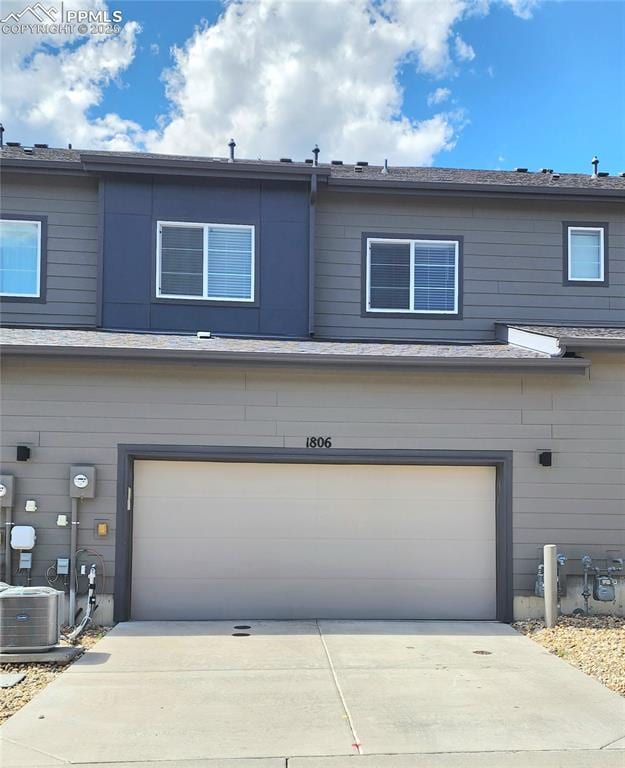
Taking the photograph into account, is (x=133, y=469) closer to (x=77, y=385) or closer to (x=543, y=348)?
(x=77, y=385)

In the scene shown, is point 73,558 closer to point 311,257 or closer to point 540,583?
point 311,257

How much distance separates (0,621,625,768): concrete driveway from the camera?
4625mm

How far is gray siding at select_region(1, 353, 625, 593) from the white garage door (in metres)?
0.41

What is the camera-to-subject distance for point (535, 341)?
902cm

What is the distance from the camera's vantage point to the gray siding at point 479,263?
10234mm

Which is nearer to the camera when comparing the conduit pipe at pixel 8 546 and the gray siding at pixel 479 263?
the conduit pipe at pixel 8 546

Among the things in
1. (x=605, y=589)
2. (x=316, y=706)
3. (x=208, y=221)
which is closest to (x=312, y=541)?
(x=316, y=706)

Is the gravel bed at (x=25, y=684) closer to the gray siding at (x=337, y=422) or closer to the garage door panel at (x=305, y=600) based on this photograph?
the garage door panel at (x=305, y=600)

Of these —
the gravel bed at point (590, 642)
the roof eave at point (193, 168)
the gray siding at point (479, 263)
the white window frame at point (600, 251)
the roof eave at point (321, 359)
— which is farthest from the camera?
the white window frame at point (600, 251)

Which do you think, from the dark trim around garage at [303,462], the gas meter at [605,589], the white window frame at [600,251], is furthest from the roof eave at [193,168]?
the gas meter at [605,589]

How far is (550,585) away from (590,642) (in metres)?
0.76

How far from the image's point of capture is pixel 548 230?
10531 mm

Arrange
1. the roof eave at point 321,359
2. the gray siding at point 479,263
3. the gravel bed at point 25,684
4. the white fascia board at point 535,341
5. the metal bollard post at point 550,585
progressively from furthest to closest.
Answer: the gray siding at point 479,263 → the white fascia board at point 535,341 → the metal bollard post at point 550,585 → the roof eave at point 321,359 → the gravel bed at point 25,684

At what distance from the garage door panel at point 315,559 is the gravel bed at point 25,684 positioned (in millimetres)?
1520
